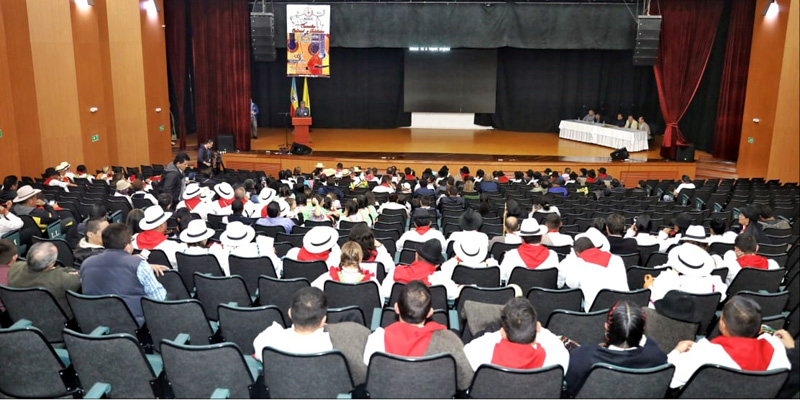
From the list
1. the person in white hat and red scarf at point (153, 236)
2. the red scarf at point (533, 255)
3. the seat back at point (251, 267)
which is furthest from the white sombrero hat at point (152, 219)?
the red scarf at point (533, 255)

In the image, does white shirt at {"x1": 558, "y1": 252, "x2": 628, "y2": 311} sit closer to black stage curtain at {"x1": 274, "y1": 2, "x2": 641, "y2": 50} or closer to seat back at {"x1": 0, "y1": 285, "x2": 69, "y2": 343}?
seat back at {"x1": 0, "y1": 285, "x2": 69, "y2": 343}

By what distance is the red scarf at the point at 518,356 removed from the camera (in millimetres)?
3594

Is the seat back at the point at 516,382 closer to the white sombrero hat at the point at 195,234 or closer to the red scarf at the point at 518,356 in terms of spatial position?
the red scarf at the point at 518,356

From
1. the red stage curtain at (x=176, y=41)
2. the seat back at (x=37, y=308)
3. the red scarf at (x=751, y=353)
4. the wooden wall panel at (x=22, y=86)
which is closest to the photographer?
the red scarf at (x=751, y=353)

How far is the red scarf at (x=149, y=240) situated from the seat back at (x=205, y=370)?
9.48 ft

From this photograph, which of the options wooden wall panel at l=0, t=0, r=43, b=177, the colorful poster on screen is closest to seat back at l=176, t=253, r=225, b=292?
wooden wall panel at l=0, t=0, r=43, b=177

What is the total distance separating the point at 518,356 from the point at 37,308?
351cm

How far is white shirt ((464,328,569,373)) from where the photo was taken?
3756 millimetres

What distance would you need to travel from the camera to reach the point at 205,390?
12.4 ft

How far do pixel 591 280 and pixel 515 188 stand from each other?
25.0ft

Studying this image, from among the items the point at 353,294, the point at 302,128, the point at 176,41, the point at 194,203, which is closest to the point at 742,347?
the point at 353,294

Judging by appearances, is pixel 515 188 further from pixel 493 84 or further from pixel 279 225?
pixel 493 84

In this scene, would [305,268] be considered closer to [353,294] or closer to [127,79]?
[353,294]

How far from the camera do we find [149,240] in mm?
6438
